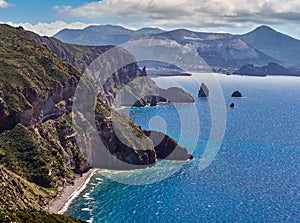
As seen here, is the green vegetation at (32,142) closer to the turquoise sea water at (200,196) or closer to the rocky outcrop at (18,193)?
the rocky outcrop at (18,193)

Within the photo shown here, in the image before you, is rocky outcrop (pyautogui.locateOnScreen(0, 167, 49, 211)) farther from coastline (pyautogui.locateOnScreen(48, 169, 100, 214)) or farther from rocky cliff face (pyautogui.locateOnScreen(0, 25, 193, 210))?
coastline (pyautogui.locateOnScreen(48, 169, 100, 214))

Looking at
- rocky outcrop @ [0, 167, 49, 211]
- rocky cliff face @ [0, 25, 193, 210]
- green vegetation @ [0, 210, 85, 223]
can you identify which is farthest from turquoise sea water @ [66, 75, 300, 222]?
green vegetation @ [0, 210, 85, 223]

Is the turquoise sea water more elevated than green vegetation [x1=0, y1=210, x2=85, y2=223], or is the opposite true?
green vegetation [x1=0, y1=210, x2=85, y2=223]

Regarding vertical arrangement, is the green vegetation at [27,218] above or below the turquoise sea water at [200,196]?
above

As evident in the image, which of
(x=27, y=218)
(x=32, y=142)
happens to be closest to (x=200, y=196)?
(x=32, y=142)

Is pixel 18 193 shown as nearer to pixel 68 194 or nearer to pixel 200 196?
pixel 68 194

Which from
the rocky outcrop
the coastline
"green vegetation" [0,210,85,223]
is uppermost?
"green vegetation" [0,210,85,223]

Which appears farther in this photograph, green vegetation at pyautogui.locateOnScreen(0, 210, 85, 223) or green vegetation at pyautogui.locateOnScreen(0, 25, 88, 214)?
green vegetation at pyautogui.locateOnScreen(0, 25, 88, 214)

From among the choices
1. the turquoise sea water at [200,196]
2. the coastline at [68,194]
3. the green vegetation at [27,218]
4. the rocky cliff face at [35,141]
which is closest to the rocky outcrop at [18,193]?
the rocky cliff face at [35,141]
